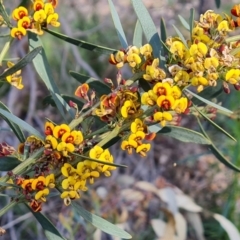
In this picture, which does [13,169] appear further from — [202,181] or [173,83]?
[202,181]

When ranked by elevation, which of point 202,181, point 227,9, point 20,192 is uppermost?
point 20,192

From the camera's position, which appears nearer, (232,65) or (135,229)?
(232,65)

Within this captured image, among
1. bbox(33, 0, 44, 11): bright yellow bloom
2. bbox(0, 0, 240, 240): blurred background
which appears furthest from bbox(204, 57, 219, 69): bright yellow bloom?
bbox(0, 0, 240, 240): blurred background

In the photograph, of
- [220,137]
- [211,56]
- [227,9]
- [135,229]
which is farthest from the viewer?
[227,9]

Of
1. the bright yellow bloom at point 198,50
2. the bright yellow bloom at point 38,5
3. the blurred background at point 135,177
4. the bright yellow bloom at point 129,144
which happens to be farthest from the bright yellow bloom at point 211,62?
the blurred background at point 135,177

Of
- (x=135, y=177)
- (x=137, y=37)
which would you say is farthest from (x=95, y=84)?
(x=135, y=177)

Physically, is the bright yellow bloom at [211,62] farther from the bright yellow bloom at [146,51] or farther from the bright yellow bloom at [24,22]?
the bright yellow bloom at [24,22]

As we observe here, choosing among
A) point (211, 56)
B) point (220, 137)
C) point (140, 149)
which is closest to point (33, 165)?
point (140, 149)
